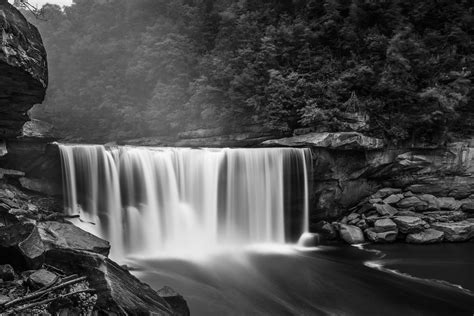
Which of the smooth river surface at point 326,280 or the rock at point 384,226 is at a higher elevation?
the rock at point 384,226

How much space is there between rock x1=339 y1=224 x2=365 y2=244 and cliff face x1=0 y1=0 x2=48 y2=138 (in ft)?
38.3

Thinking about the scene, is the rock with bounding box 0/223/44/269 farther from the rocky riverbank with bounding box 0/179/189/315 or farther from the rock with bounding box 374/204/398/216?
the rock with bounding box 374/204/398/216

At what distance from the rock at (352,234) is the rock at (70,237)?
30.8 ft

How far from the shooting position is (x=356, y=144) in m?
13.8

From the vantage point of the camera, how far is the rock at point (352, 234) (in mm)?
13250

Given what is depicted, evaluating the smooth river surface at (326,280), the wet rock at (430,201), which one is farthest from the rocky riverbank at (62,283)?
the wet rock at (430,201)

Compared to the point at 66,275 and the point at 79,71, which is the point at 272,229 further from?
the point at 79,71

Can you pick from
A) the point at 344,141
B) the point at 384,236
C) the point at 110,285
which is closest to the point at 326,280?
the point at 384,236

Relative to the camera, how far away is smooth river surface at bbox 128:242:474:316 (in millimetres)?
8156

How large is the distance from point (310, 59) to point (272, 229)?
9292 millimetres

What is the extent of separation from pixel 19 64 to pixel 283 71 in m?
13.4

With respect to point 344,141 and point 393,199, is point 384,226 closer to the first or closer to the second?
point 393,199

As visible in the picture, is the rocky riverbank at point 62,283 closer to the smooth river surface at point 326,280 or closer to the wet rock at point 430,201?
the smooth river surface at point 326,280

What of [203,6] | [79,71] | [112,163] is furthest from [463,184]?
[79,71]
